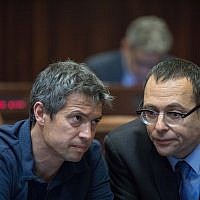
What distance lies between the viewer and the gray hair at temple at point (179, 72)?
73.6 inches

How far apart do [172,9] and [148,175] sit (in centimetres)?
321

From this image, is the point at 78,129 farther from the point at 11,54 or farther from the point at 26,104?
the point at 11,54

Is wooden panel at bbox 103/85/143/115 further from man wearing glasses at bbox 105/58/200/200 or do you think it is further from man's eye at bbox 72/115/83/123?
man's eye at bbox 72/115/83/123

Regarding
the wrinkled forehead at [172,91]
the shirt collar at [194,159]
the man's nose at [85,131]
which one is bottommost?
the shirt collar at [194,159]

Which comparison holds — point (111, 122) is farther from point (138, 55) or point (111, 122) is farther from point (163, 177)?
point (138, 55)

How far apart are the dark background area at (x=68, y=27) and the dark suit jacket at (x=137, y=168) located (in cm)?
289

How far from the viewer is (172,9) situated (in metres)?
4.98

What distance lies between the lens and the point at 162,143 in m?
1.89

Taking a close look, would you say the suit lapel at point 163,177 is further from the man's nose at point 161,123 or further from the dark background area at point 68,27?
the dark background area at point 68,27

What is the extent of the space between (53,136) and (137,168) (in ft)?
1.18

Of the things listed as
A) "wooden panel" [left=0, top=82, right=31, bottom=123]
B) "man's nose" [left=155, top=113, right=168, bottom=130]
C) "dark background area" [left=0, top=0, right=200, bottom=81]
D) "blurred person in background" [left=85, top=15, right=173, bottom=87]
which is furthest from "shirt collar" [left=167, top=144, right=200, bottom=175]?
"dark background area" [left=0, top=0, right=200, bottom=81]

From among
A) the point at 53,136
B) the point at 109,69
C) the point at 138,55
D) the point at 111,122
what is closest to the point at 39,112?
the point at 53,136

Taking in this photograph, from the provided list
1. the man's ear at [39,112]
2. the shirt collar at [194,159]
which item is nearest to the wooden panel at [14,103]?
the man's ear at [39,112]

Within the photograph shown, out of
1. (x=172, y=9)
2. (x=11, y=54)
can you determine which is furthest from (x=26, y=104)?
(x=172, y=9)
